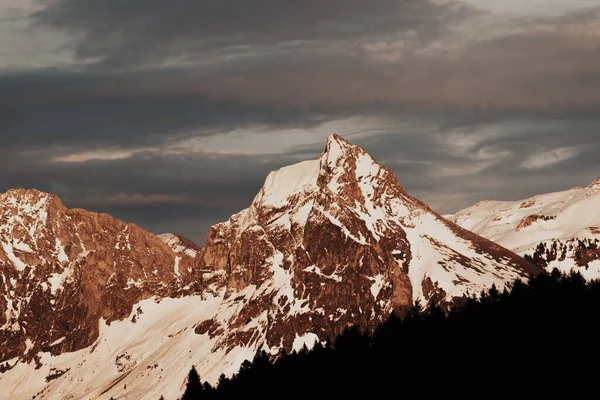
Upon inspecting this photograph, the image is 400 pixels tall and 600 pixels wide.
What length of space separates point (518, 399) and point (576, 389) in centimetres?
1155

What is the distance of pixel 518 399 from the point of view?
19688 centimetres

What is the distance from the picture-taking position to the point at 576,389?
18862cm
